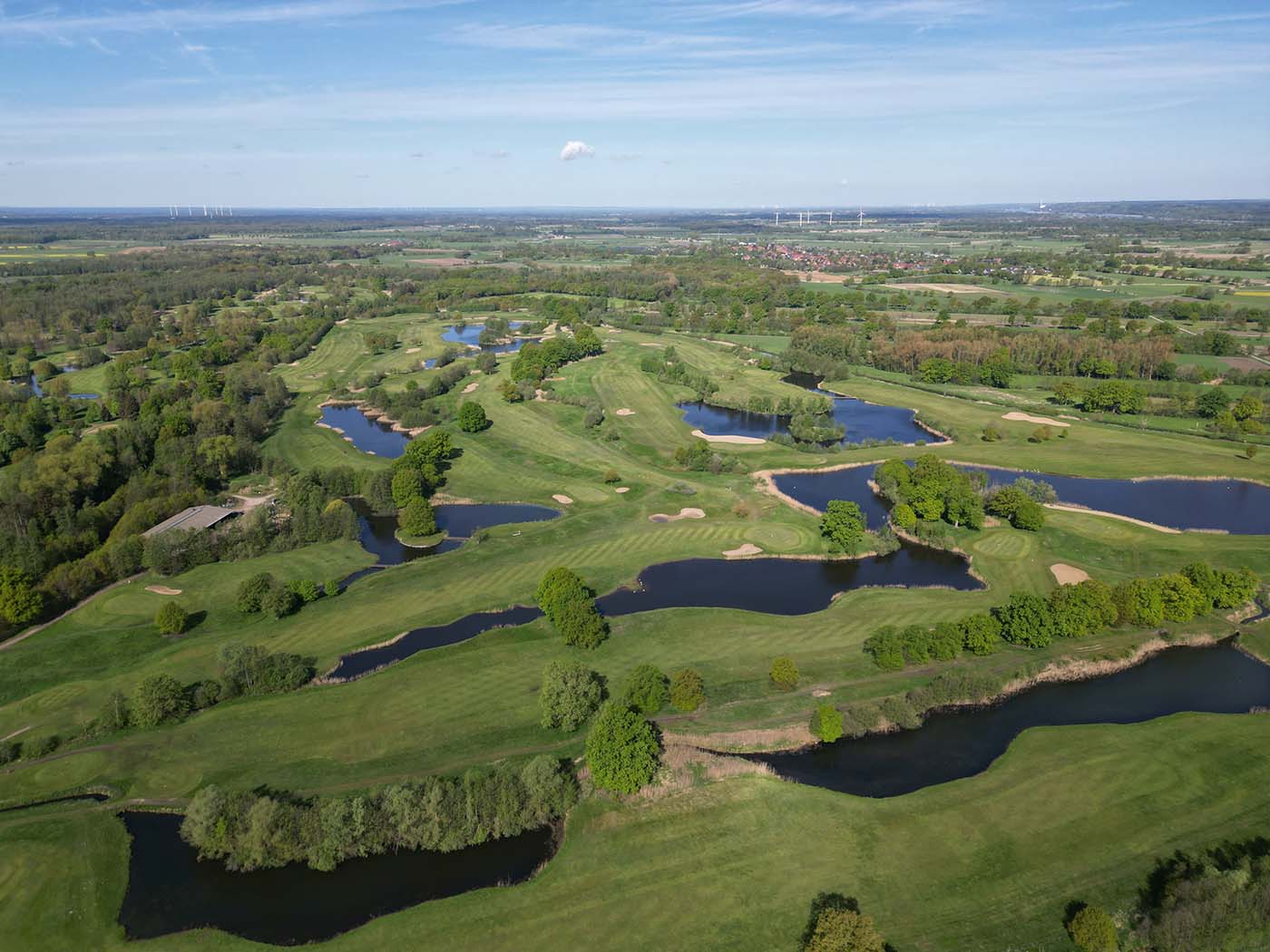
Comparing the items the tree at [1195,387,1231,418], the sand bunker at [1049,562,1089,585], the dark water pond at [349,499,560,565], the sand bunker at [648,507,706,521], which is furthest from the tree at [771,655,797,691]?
the tree at [1195,387,1231,418]

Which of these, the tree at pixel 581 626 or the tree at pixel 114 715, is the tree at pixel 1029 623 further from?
the tree at pixel 114 715

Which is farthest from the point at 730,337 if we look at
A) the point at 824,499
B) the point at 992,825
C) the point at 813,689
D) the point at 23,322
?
the point at 23,322

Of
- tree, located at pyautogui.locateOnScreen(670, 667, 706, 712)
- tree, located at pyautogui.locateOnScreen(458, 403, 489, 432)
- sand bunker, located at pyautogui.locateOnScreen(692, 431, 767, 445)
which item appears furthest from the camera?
tree, located at pyautogui.locateOnScreen(458, 403, 489, 432)

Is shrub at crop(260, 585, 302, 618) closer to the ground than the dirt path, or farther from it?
farther from it

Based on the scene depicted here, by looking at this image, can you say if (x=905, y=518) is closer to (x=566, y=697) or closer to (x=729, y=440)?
(x=729, y=440)

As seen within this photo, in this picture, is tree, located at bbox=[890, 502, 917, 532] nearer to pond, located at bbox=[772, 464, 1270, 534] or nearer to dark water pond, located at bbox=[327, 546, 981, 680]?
pond, located at bbox=[772, 464, 1270, 534]

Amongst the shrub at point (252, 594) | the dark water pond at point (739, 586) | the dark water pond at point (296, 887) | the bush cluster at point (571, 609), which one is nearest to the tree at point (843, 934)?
the dark water pond at point (296, 887)

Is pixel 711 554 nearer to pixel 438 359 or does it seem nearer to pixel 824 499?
pixel 824 499

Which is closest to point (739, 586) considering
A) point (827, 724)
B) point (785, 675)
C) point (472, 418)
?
point (785, 675)
